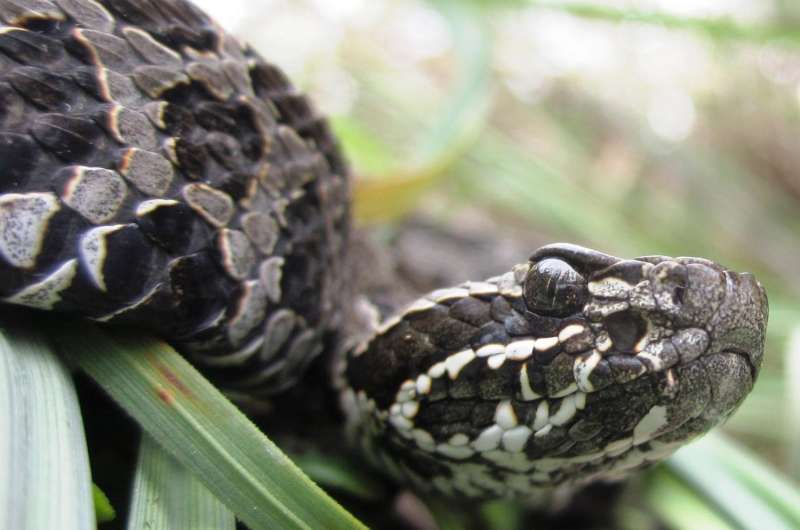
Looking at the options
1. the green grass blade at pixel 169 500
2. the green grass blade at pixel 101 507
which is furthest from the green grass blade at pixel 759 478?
the green grass blade at pixel 101 507

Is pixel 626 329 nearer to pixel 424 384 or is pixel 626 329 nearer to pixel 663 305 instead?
pixel 663 305

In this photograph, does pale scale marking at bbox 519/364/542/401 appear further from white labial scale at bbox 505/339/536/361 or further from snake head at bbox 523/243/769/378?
snake head at bbox 523/243/769/378

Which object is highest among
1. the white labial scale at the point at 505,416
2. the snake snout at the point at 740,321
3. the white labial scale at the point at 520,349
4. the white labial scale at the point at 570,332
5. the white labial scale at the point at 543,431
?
the snake snout at the point at 740,321

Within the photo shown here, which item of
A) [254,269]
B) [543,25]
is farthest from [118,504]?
[543,25]

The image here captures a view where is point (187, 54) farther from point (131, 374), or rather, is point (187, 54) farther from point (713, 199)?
point (713, 199)

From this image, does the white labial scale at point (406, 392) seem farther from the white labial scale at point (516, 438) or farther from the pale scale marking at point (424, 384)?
the white labial scale at point (516, 438)

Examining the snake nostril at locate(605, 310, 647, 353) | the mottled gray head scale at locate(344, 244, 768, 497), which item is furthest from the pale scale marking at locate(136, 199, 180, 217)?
the snake nostril at locate(605, 310, 647, 353)
